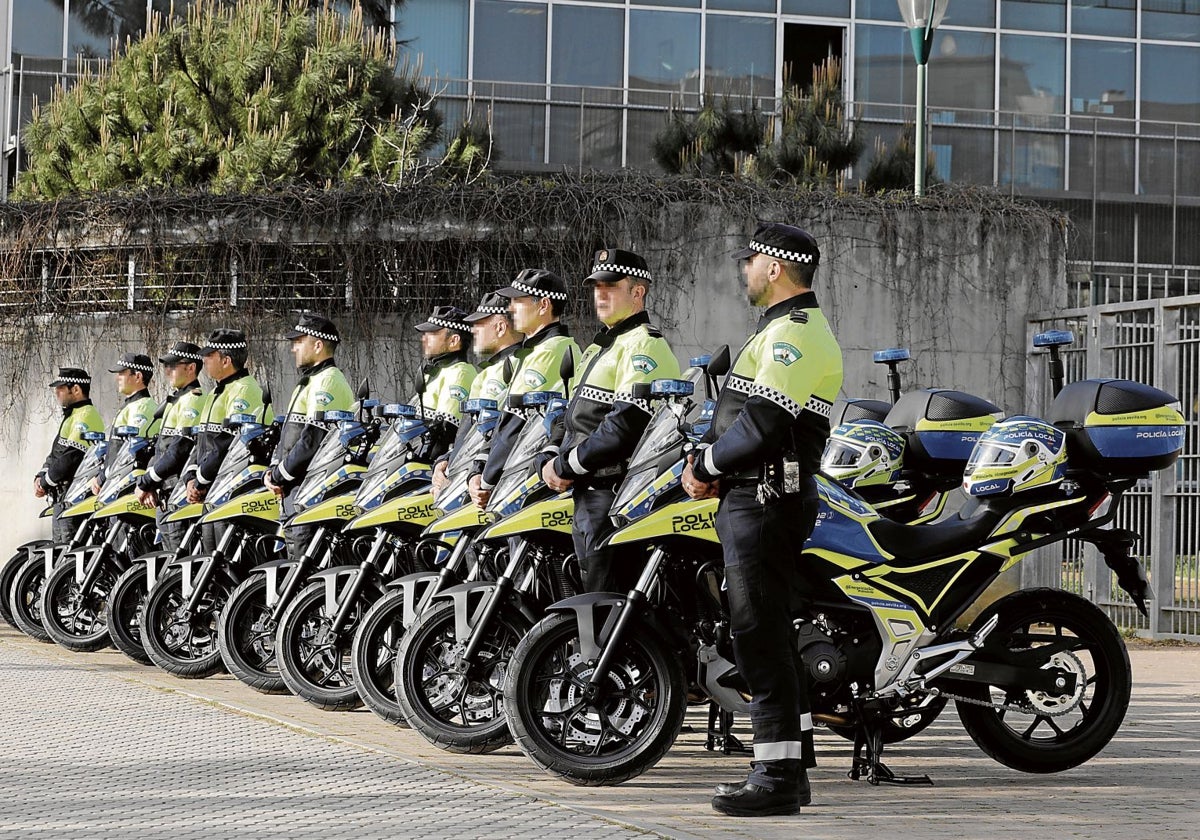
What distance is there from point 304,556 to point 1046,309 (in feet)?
24.9

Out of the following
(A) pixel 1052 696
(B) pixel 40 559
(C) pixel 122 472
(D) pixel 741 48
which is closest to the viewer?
(A) pixel 1052 696

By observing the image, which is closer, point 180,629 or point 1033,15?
point 180,629

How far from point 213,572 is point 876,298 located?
636cm

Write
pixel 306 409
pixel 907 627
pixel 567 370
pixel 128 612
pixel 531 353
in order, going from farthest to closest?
pixel 128 612 < pixel 306 409 < pixel 531 353 < pixel 567 370 < pixel 907 627

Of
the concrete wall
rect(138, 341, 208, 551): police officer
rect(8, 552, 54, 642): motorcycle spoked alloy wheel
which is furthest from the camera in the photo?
the concrete wall

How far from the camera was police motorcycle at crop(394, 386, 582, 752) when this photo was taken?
7.28 metres

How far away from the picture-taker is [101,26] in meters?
22.9

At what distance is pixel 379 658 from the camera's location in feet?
26.5

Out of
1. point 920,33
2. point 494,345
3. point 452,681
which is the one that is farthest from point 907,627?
point 920,33

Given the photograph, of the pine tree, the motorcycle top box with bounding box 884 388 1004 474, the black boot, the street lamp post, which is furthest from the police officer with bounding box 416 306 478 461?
the pine tree

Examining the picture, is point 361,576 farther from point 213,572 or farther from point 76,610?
point 76,610

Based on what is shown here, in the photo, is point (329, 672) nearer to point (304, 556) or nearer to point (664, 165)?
point (304, 556)

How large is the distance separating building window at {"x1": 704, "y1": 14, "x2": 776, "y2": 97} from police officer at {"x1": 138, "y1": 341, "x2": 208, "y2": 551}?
43.4 feet

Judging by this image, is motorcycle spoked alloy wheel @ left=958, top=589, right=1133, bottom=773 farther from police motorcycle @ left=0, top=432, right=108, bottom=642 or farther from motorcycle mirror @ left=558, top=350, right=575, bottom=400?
police motorcycle @ left=0, top=432, right=108, bottom=642
